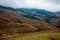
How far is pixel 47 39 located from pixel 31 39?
7.35 meters

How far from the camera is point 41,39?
62062 millimetres

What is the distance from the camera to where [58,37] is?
64875 millimetres

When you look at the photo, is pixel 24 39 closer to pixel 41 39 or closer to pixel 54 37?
pixel 41 39

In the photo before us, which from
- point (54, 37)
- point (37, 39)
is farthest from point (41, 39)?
point (54, 37)

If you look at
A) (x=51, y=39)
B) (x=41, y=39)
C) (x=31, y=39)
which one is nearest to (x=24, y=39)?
(x=31, y=39)

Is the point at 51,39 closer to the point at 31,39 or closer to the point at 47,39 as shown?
the point at 47,39

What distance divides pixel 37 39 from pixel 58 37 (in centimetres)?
1045

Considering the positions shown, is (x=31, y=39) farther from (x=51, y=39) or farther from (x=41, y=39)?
(x=51, y=39)

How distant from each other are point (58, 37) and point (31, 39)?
43.2 ft

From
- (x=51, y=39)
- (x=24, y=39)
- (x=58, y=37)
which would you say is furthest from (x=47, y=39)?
(x=24, y=39)

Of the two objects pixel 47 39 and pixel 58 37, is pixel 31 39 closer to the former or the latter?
pixel 47 39

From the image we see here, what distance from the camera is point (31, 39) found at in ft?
205

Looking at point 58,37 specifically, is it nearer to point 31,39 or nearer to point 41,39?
point 41,39

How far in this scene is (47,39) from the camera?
62156 mm
